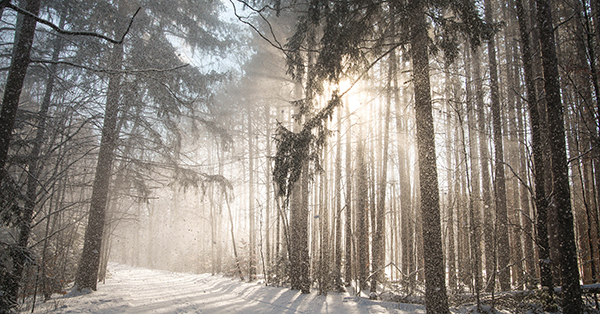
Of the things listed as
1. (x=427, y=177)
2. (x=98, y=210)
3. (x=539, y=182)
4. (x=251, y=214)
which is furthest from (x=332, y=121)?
(x=251, y=214)

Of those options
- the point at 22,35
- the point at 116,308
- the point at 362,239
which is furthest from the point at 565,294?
the point at 22,35

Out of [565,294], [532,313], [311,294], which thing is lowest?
[311,294]

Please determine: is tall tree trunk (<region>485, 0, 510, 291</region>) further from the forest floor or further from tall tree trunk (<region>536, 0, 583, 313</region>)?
tall tree trunk (<region>536, 0, 583, 313</region>)

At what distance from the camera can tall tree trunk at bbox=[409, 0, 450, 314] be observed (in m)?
4.80

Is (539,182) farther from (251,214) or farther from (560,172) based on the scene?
(251,214)

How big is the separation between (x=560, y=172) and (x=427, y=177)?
1.79 metres

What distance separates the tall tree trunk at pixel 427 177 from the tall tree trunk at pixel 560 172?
1.59m

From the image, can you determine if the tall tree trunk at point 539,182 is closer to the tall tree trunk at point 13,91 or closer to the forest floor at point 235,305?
the forest floor at point 235,305

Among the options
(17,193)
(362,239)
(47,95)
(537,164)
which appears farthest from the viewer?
(362,239)

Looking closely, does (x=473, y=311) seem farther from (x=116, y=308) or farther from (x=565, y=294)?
(x=116, y=308)

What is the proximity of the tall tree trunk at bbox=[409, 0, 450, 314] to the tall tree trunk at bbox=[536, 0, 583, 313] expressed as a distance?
5.22 feet

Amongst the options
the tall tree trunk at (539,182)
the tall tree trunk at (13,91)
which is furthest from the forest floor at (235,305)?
the tall tree trunk at (13,91)

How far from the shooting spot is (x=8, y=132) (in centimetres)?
416

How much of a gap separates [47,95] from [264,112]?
9.78 m
